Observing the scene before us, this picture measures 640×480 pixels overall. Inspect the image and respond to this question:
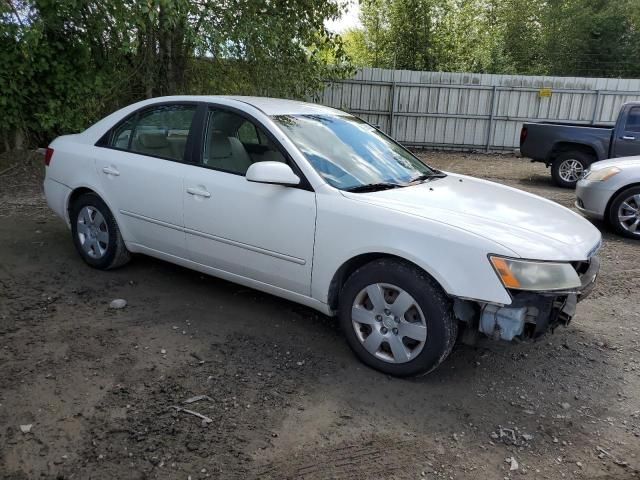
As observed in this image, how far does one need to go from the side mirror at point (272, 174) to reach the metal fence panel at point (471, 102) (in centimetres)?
1191

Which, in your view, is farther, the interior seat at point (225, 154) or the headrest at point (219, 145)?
the headrest at point (219, 145)

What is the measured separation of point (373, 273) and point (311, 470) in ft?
3.88

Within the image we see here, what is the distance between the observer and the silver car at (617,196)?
6.78 meters

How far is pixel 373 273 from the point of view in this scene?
10.6 feet

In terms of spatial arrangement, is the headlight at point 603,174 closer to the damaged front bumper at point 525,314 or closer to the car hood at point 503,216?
the car hood at point 503,216

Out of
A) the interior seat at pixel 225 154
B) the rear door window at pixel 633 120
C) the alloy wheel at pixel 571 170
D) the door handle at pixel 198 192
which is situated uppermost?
the rear door window at pixel 633 120

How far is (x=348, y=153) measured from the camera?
Answer: 12.8 feet

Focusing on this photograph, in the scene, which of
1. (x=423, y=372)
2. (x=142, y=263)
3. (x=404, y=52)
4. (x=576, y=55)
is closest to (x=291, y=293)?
(x=423, y=372)

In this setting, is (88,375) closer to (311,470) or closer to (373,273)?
(311,470)

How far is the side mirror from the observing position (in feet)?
11.3

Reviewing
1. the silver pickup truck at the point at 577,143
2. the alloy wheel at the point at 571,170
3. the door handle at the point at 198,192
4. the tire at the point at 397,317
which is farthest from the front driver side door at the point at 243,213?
the alloy wheel at the point at 571,170

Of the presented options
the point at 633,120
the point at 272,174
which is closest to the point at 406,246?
the point at 272,174

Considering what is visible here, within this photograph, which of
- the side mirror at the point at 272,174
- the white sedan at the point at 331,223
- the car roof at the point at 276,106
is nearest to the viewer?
the white sedan at the point at 331,223

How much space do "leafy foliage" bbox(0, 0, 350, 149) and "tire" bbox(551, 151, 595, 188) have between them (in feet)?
16.3
